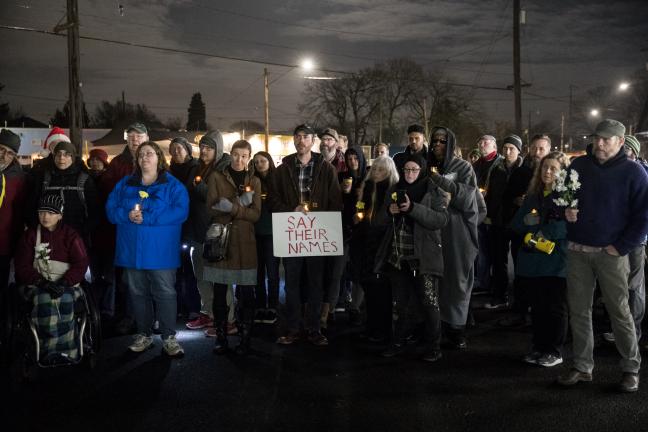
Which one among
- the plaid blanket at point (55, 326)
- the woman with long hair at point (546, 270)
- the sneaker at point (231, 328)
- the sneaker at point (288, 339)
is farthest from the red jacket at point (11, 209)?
the woman with long hair at point (546, 270)

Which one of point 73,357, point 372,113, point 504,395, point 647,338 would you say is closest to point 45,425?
point 73,357

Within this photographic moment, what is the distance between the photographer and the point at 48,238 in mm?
5309

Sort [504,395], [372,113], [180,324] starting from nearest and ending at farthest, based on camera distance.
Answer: [504,395]
[180,324]
[372,113]

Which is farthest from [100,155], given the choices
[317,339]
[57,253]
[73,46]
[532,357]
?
[73,46]

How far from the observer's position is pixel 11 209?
5879 mm

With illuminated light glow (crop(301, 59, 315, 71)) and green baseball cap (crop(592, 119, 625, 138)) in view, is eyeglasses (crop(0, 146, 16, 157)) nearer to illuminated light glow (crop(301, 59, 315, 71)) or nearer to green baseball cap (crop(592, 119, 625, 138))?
green baseball cap (crop(592, 119, 625, 138))

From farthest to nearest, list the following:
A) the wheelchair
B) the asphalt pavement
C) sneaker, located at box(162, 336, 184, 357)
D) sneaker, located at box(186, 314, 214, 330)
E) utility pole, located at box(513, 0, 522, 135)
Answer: utility pole, located at box(513, 0, 522, 135)
sneaker, located at box(186, 314, 214, 330)
sneaker, located at box(162, 336, 184, 357)
the wheelchair
the asphalt pavement

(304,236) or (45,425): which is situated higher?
(304,236)

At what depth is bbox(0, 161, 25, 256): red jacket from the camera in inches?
227

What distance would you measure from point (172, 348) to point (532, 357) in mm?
3613

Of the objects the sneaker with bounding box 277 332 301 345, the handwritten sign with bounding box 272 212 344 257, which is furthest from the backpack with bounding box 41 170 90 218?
the sneaker with bounding box 277 332 301 345

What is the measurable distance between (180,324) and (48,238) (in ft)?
6.99

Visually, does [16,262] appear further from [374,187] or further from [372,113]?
[372,113]

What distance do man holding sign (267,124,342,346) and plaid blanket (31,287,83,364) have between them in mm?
2103
